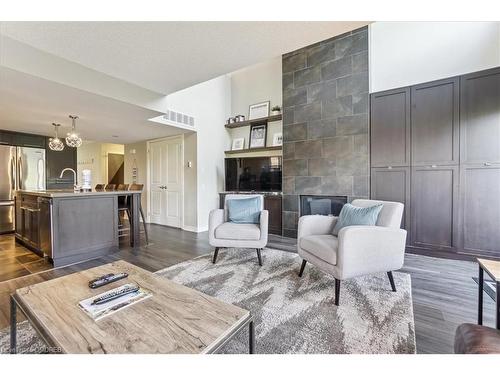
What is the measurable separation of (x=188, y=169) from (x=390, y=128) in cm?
367

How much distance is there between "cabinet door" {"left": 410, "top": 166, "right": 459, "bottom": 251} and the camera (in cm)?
290

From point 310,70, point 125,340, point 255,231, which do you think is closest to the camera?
point 125,340

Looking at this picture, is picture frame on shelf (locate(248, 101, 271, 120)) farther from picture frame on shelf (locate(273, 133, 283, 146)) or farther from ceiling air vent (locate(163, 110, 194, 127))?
ceiling air vent (locate(163, 110, 194, 127))

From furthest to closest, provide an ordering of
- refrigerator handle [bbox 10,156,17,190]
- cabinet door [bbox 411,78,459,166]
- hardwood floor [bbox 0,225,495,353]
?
1. refrigerator handle [bbox 10,156,17,190]
2. cabinet door [bbox 411,78,459,166]
3. hardwood floor [bbox 0,225,495,353]

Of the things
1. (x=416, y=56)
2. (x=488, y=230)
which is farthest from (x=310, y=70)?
(x=488, y=230)

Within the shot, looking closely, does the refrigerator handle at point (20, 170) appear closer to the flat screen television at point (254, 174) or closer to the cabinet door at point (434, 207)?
the flat screen television at point (254, 174)

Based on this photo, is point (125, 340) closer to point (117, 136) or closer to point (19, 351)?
point (19, 351)

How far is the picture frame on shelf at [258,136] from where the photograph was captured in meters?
4.80

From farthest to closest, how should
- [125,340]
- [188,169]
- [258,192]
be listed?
[188,169] → [258,192] → [125,340]

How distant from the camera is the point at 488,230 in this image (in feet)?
8.89

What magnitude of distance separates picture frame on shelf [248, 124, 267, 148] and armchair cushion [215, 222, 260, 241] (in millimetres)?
2503

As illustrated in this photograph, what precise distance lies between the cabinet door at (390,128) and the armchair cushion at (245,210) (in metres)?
Answer: 1.88

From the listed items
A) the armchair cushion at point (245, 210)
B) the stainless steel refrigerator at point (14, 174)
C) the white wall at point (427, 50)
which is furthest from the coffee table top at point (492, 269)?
the stainless steel refrigerator at point (14, 174)

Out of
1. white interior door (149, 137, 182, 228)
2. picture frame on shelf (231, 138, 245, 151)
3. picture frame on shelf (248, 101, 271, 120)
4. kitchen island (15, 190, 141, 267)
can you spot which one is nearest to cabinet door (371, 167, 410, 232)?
picture frame on shelf (248, 101, 271, 120)
